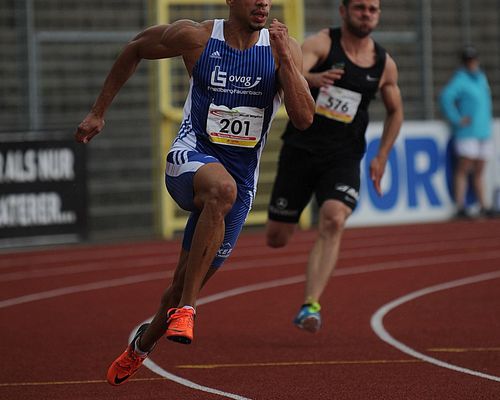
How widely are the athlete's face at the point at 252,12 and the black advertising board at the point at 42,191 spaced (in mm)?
8759

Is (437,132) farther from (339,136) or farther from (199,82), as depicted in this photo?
(199,82)

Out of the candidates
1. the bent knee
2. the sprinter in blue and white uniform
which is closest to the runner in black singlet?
the sprinter in blue and white uniform

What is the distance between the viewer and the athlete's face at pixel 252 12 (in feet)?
20.8

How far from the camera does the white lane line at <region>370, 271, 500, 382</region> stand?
23.4 ft

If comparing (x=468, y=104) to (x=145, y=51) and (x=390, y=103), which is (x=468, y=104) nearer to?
(x=390, y=103)

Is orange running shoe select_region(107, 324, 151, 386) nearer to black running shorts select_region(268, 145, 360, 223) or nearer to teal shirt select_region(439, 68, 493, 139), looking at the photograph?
black running shorts select_region(268, 145, 360, 223)

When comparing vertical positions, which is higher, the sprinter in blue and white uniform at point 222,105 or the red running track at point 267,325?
the sprinter in blue and white uniform at point 222,105

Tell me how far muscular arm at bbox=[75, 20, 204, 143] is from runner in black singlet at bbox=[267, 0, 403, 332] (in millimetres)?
2260

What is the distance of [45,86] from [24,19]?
7.27 ft

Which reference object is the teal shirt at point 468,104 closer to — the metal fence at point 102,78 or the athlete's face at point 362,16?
the metal fence at point 102,78

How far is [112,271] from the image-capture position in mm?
13016

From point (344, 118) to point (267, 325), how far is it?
1555 mm

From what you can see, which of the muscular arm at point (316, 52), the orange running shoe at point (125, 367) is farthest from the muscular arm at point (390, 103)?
the orange running shoe at point (125, 367)

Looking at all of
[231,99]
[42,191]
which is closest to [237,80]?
[231,99]
